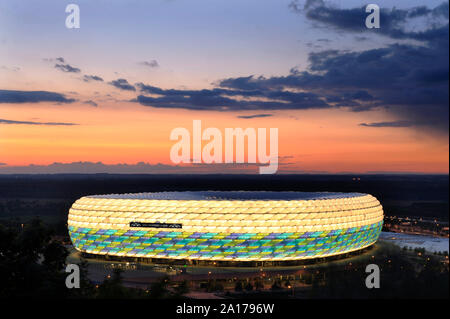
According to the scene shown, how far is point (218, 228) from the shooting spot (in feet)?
290

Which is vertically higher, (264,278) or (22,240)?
(22,240)

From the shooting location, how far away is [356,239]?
98938mm

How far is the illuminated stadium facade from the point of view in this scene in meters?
88.4

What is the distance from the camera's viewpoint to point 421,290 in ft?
116

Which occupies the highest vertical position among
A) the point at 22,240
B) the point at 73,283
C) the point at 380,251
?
the point at 22,240

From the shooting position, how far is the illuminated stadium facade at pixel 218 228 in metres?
88.4

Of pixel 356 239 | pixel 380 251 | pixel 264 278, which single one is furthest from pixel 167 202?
pixel 380 251

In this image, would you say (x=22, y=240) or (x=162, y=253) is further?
(x=162, y=253)

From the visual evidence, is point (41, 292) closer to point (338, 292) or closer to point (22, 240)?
point (22, 240)
